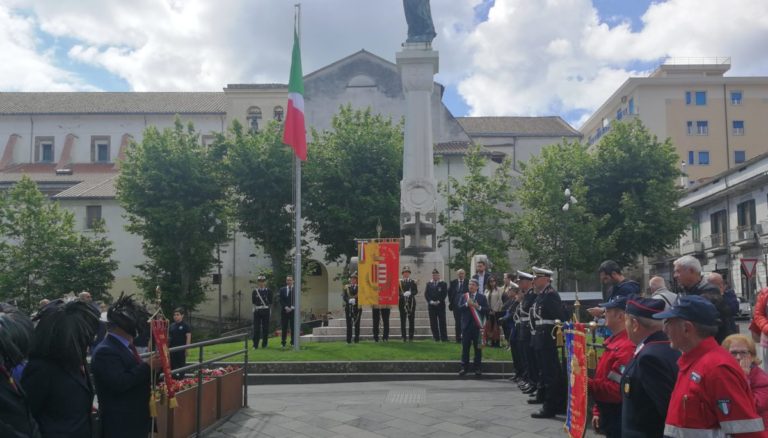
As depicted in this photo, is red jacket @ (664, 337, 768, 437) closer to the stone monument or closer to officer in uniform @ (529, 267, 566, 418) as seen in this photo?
officer in uniform @ (529, 267, 566, 418)

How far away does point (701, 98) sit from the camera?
188ft

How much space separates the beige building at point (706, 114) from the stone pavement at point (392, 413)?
49.9 meters

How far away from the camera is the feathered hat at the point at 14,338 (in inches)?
151

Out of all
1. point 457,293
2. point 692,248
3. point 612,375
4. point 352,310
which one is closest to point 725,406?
point 612,375

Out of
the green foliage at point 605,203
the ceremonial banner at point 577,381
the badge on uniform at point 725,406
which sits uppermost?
the green foliage at point 605,203

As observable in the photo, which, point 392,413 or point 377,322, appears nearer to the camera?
point 392,413

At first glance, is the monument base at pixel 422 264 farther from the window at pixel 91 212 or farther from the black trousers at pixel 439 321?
the window at pixel 91 212

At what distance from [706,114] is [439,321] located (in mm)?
49294

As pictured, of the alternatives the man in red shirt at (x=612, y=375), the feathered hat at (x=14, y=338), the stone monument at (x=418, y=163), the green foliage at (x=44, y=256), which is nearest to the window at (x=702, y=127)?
the stone monument at (x=418, y=163)

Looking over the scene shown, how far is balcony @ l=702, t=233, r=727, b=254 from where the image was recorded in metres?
41.7

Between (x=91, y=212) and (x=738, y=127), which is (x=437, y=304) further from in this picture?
(x=738, y=127)

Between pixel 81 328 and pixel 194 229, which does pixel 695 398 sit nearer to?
pixel 81 328

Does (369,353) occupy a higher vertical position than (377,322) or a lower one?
lower

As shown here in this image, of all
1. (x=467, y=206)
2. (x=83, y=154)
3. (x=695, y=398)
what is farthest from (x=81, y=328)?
(x=83, y=154)
